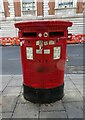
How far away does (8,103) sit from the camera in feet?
11.5

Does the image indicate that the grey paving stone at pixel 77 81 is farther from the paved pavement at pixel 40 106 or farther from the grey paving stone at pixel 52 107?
the grey paving stone at pixel 52 107

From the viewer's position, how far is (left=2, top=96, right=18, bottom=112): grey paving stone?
3.26 m

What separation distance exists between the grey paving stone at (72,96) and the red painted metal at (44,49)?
0.44 meters

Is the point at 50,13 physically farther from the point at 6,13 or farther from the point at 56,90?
the point at 56,90

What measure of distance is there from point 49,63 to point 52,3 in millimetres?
18611

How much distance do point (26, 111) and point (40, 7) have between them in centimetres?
1902

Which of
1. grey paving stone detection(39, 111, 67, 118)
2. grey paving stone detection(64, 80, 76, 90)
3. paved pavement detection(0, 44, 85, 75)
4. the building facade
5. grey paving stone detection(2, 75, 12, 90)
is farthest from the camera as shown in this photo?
the building facade

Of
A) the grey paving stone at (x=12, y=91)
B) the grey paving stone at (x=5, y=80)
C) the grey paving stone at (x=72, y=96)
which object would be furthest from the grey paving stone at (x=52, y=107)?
the grey paving stone at (x=5, y=80)

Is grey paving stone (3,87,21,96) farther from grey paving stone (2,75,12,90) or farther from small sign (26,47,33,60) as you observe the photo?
small sign (26,47,33,60)

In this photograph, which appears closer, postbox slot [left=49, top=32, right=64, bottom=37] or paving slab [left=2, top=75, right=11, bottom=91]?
postbox slot [left=49, top=32, right=64, bottom=37]

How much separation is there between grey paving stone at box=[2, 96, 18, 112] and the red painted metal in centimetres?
50

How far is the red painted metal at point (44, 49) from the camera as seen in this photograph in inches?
121

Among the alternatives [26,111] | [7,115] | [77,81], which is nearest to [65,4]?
[77,81]

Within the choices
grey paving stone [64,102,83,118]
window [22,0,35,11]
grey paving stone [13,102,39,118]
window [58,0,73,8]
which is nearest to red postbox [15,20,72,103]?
grey paving stone [13,102,39,118]
